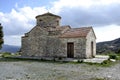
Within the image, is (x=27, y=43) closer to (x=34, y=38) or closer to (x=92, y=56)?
(x=34, y=38)

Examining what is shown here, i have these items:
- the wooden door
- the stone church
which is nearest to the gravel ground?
the stone church

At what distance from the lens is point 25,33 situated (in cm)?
3334

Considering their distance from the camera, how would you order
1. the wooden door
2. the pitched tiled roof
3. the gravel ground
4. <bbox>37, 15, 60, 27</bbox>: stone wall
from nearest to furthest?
1. the gravel ground
2. the pitched tiled roof
3. the wooden door
4. <bbox>37, 15, 60, 27</bbox>: stone wall

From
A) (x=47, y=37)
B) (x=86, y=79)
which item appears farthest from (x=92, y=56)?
(x=86, y=79)

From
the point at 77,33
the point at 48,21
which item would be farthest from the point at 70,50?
the point at 48,21

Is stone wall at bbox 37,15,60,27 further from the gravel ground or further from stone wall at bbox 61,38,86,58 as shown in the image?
the gravel ground

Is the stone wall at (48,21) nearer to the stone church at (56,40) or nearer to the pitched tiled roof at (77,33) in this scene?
the stone church at (56,40)

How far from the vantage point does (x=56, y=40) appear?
29062mm

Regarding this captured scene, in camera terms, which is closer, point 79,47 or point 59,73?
point 59,73

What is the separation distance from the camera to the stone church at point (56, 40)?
26766mm

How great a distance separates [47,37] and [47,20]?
3.72 metres

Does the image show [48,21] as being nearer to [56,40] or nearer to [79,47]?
[56,40]

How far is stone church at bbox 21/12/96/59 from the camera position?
2677 centimetres

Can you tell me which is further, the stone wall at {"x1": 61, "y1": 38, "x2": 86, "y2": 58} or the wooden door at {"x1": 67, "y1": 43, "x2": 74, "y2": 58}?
the wooden door at {"x1": 67, "y1": 43, "x2": 74, "y2": 58}
